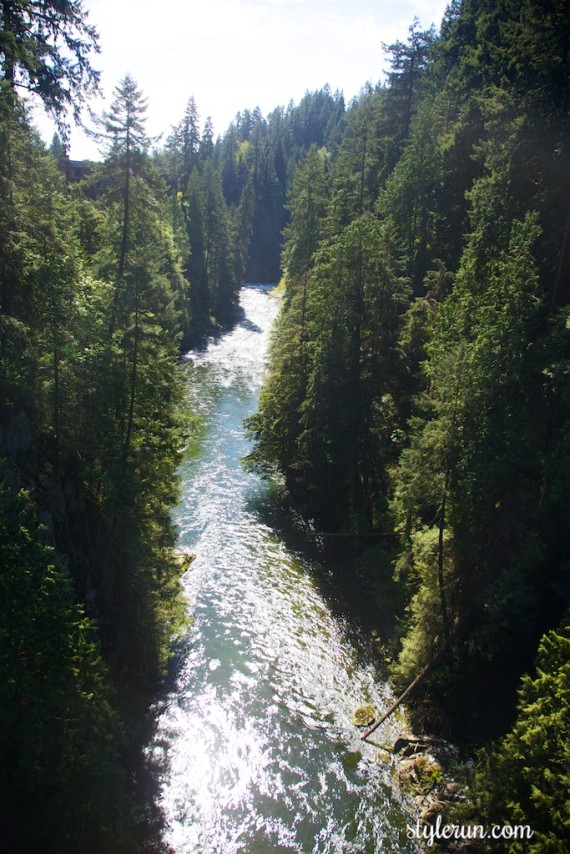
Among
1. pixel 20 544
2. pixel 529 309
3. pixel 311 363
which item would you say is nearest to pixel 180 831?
pixel 20 544

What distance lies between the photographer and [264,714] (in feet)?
60.3

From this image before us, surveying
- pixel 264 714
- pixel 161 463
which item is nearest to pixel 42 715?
pixel 264 714

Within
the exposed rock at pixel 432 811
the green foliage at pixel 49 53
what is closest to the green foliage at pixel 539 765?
the exposed rock at pixel 432 811

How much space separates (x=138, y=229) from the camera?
1969cm

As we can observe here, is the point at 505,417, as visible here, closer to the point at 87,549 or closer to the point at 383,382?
the point at 383,382

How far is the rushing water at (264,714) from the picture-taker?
14.8m

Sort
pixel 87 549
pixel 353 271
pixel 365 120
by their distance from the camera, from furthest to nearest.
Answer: pixel 365 120 < pixel 353 271 < pixel 87 549

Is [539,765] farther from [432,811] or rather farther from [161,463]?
[161,463]

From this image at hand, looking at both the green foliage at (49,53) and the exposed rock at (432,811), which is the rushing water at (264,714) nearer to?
the exposed rock at (432,811)

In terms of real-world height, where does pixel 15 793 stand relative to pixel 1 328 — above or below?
below

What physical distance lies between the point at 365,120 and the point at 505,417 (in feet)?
130

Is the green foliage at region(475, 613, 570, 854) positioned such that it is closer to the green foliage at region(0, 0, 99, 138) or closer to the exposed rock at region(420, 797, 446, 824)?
the exposed rock at region(420, 797, 446, 824)

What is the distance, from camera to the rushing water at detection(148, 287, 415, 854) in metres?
14.8

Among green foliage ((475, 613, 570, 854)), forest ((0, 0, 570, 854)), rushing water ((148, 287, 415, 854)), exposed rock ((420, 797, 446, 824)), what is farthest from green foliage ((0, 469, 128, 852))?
green foliage ((475, 613, 570, 854))
